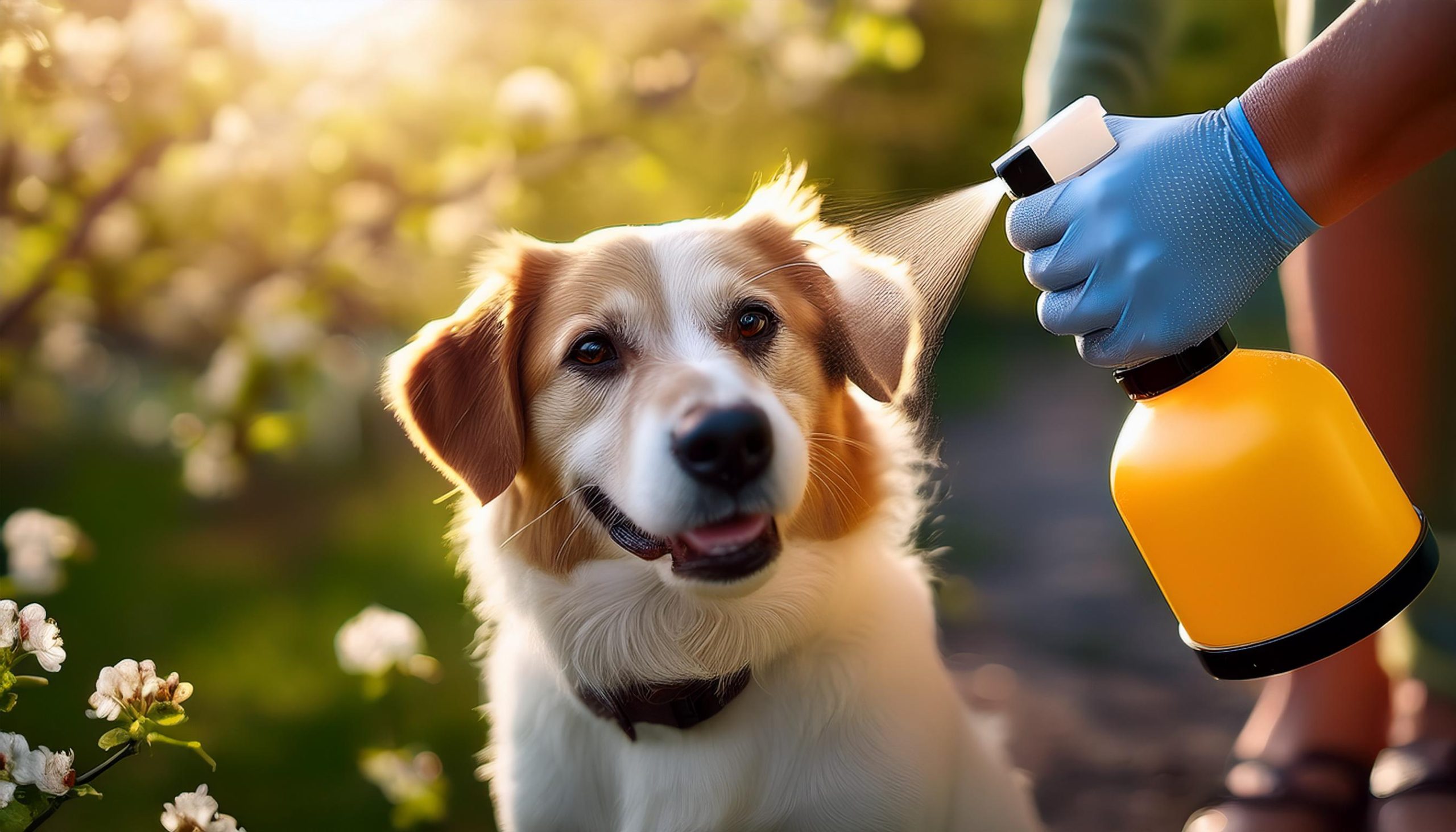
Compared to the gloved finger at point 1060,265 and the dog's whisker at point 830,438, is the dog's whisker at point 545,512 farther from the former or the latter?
the gloved finger at point 1060,265

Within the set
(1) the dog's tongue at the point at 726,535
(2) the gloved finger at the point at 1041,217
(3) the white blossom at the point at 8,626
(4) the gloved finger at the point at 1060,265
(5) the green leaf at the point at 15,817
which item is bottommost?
(1) the dog's tongue at the point at 726,535

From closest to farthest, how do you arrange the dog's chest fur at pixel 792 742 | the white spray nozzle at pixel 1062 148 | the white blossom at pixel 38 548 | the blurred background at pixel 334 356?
the white spray nozzle at pixel 1062 148 < the dog's chest fur at pixel 792 742 < the white blossom at pixel 38 548 < the blurred background at pixel 334 356

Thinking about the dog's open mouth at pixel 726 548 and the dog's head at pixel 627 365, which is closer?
the dog's open mouth at pixel 726 548

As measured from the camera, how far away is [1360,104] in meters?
1.47

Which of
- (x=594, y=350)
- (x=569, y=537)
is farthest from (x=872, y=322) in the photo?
(x=569, y=537)

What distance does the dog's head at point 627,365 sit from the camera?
72.6 inches

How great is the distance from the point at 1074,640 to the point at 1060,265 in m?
2.78

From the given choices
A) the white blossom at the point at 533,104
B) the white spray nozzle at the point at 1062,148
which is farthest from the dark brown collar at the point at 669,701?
the white blossom at the point at 533,104

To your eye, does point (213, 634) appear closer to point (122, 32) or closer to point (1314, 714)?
point (122, 32)

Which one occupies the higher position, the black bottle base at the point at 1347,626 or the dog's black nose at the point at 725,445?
the dog's black nose at the point at 725,445

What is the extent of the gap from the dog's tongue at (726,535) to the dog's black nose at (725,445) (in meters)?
0.09

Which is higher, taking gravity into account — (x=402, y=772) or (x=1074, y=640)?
(x=402, y=772)

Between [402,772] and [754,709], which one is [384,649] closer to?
[402,772]

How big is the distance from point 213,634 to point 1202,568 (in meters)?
3.51
